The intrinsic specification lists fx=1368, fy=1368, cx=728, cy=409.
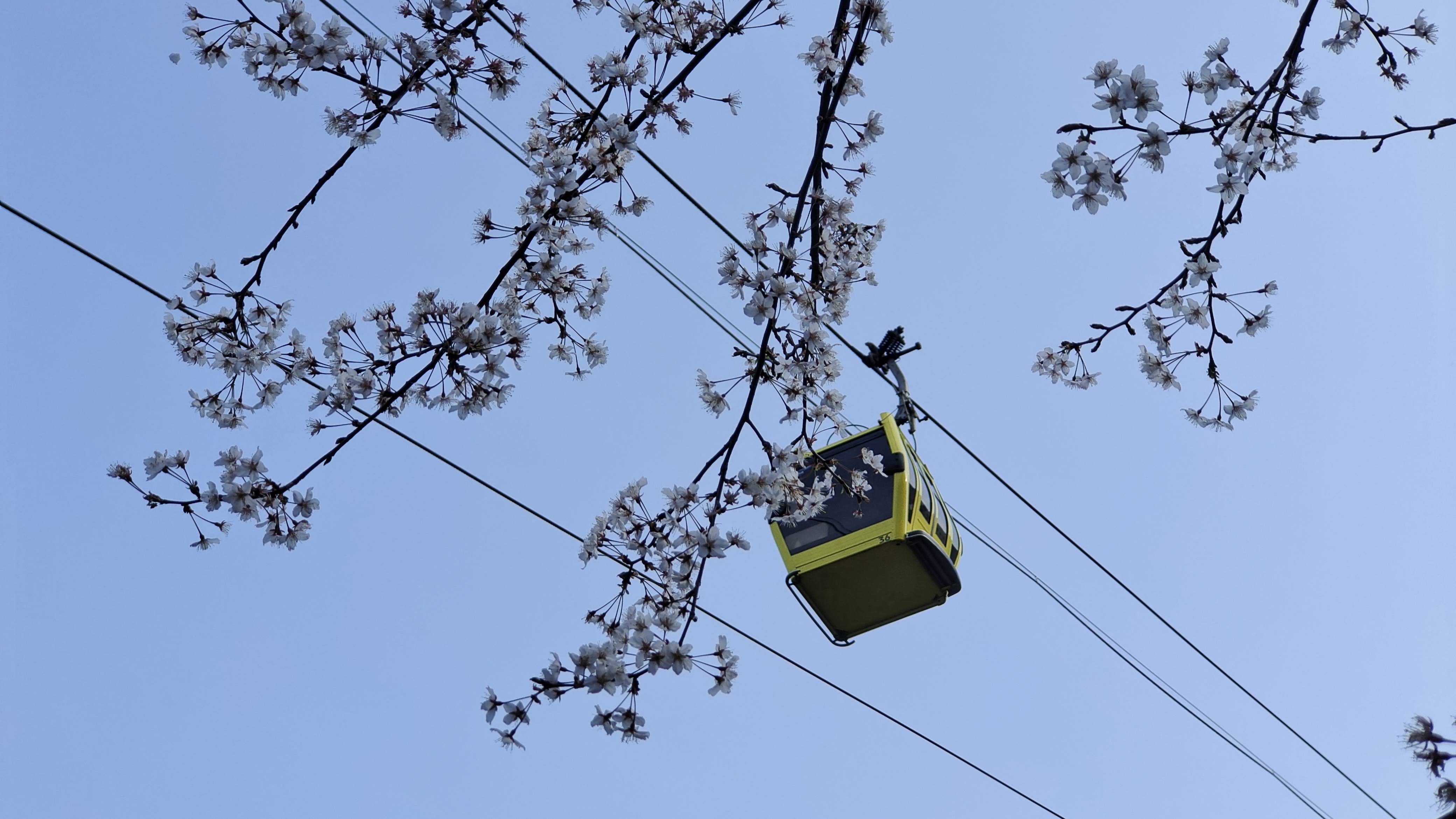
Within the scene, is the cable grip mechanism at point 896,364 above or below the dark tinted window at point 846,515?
above

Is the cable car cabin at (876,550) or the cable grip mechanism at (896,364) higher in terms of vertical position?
the cable grip mechanism at (896,364)

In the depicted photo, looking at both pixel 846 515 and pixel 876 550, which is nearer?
pixel 876 550

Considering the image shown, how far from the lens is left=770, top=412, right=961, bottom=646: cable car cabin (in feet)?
23.3

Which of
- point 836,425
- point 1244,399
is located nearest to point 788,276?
point 836,425

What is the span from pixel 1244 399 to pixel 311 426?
3.09 meters

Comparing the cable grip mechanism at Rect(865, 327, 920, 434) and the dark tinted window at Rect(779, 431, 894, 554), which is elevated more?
the cable grip mechanism at Rect(865, 327, 920, 434)

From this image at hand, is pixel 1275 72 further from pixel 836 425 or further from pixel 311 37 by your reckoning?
pixel 311 37

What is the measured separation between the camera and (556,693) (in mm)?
3920

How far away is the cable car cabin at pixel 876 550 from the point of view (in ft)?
23.3

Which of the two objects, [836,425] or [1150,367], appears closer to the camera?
[836,425]

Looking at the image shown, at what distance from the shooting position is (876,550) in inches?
279

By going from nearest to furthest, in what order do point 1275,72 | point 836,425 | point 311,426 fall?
1. point 1275,72
2. point 311,426
3. point 836,425

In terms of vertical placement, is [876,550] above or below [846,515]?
below

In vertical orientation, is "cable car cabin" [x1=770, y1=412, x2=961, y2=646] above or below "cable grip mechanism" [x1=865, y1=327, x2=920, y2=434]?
below
